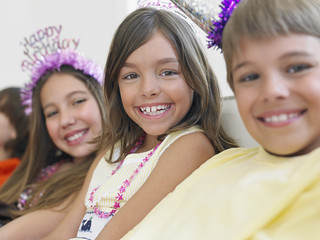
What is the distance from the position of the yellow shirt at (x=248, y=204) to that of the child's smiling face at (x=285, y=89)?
0.15 feet

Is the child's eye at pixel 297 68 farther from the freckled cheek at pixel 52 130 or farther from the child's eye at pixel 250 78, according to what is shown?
the freckled cheek at pixel 52 130

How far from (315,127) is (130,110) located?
0.62 metres

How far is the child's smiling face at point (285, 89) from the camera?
Result: 0.80 metres

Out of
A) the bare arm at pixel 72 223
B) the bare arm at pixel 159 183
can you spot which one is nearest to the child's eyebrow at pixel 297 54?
the bare arm at pixel 159 183

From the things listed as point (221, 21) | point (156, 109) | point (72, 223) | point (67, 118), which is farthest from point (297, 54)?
point (67, 118)

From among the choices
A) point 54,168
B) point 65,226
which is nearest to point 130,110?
point 65,226

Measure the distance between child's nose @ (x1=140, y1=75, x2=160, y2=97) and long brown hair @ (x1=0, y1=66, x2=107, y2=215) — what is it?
0.58 meters

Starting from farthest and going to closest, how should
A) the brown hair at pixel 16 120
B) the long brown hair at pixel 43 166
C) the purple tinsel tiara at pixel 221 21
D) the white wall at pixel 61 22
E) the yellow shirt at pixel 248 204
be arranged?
the white wall at pixel 61 22 → the brown hair at pixel 16 120 → the long brown hair at pixel 43 166 → the purple tinsel tiara at pixel 221 21 → the yellow shirt at pixel 248 204

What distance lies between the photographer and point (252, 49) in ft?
2.74

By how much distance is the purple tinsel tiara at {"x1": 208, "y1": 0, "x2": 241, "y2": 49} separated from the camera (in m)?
0.97

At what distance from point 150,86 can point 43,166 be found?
0.91 m

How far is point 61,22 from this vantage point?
2.96m

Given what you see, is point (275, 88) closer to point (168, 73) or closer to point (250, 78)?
point (250, 78)

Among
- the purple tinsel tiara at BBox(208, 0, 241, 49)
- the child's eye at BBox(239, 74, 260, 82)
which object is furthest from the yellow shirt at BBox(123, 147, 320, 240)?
the purple tinsel tiara at BBox(208, 0, 241, 49)
